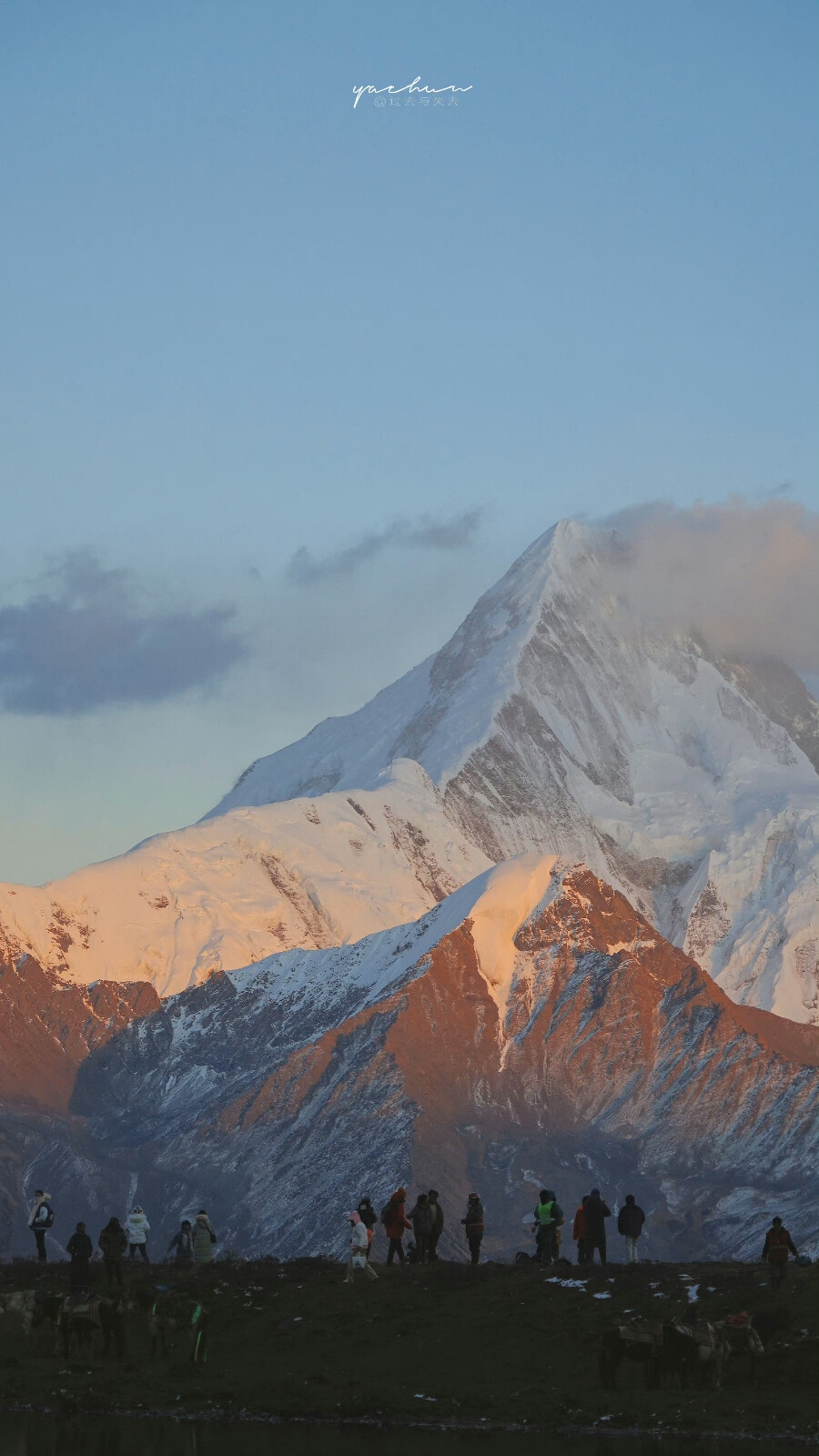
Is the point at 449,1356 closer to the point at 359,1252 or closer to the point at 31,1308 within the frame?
the point at 359,1252

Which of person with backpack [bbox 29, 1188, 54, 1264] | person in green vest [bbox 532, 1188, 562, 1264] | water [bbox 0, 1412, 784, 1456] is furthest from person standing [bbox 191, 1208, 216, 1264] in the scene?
water [bbox 0, 1412, 784, 1456]

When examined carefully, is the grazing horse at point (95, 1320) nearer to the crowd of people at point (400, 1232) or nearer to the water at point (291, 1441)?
the crowd of people at point (400, 1232)

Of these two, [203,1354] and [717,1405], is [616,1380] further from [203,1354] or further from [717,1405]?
[203,1354]

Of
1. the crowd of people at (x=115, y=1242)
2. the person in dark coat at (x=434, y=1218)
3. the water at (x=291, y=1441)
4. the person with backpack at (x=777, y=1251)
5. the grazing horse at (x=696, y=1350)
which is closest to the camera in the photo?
the water at (x=291, y=1441)

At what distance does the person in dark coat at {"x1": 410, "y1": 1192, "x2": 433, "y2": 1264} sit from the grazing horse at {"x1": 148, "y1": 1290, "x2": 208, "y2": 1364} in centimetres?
1007

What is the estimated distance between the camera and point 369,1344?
90.8 m

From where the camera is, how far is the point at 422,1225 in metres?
102

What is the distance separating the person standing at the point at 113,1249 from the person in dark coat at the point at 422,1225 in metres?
12.1

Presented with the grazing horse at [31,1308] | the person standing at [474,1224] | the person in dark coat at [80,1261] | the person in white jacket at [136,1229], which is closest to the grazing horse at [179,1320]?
the person in dark coat at [80,1261]

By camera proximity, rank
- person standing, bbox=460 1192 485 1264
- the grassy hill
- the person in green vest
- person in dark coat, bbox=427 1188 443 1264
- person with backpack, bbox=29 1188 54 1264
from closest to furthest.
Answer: the grassy hill, the person in green vest, person with backpack, bbox=29 1188 54 1264, person standing, bbox=460 1192 485 1264, person in dark coat, bbox=427 1188 443 1264

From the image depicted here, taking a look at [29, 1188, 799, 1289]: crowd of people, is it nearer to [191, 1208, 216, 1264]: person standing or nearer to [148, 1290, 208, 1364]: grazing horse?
[191, 1208, 216, 1264]: person standing

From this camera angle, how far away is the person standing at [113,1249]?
3802 inches

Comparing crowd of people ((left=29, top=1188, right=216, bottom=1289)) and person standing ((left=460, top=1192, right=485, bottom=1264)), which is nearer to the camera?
crowd of people ((left=29, top=1188, right=216, bottom=1289))

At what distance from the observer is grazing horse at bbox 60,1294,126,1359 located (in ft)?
299
